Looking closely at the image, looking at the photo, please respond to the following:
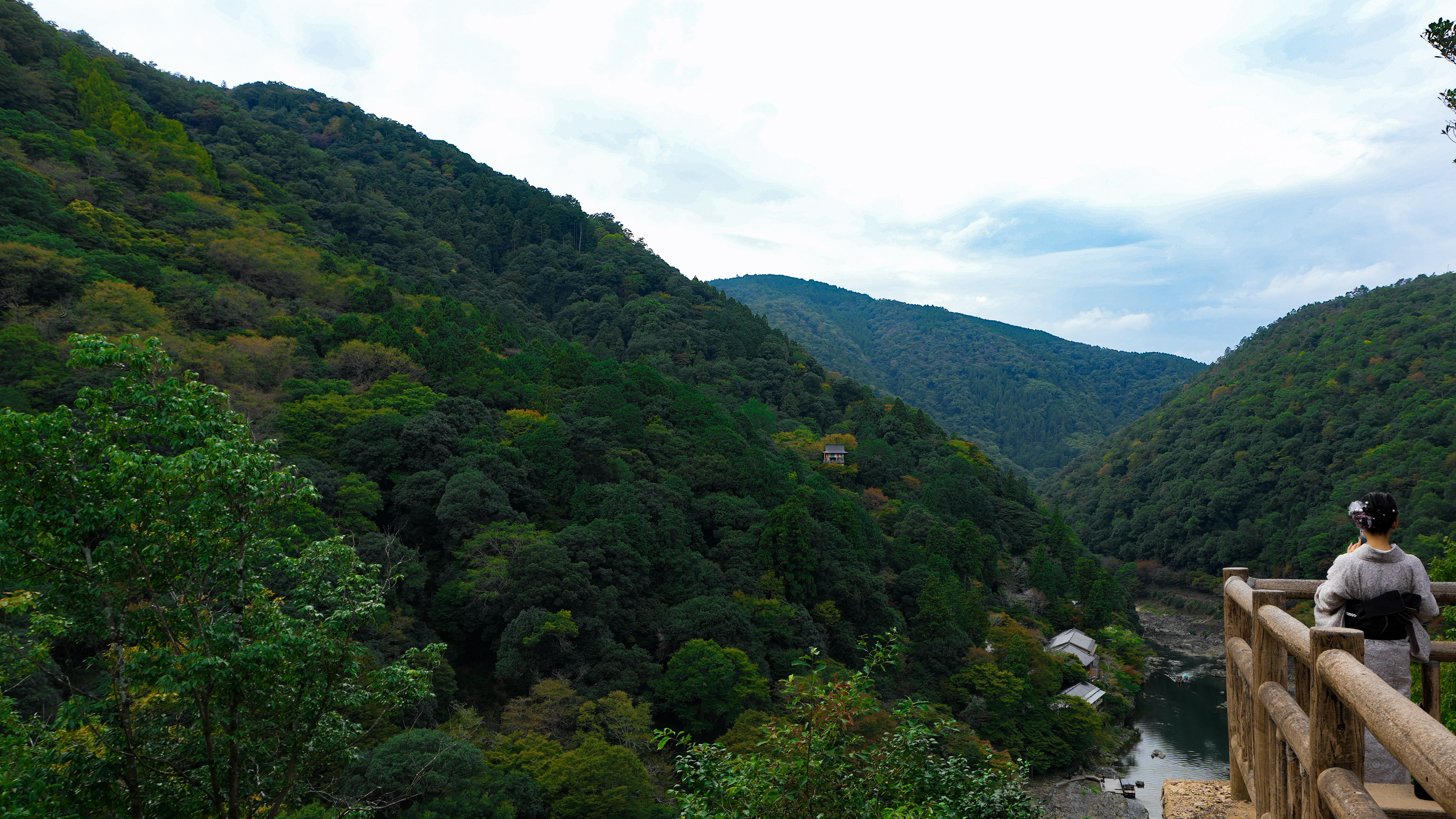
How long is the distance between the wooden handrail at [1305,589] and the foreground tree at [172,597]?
626 centimetres

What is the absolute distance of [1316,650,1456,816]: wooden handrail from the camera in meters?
Result: 1.50

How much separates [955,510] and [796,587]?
18.9m

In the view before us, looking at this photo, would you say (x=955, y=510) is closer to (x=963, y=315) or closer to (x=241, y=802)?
(x=241, y=802)

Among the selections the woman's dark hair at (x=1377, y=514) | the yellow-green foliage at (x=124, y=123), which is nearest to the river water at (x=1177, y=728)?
the woman's dark hair at (x=1377, y=514)

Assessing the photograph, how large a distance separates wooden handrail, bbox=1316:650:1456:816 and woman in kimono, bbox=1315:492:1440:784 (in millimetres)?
787

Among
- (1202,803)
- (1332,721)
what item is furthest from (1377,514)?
(1202,803)

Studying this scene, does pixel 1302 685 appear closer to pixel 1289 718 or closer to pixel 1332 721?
pixel 1289 718

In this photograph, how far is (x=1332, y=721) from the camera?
7.07ft

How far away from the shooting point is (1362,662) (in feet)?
6.64

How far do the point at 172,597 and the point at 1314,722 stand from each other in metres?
7.11

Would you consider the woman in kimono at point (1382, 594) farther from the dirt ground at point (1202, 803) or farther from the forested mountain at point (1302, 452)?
the forested mountain at point (1302, 452)

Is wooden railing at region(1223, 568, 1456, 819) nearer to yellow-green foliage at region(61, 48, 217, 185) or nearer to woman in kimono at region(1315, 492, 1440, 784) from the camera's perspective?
woman in kimono at region(1315, 492, 1440, 784)

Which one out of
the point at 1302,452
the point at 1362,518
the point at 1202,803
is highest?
the point at 1362,518

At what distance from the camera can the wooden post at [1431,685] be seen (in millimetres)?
2887
